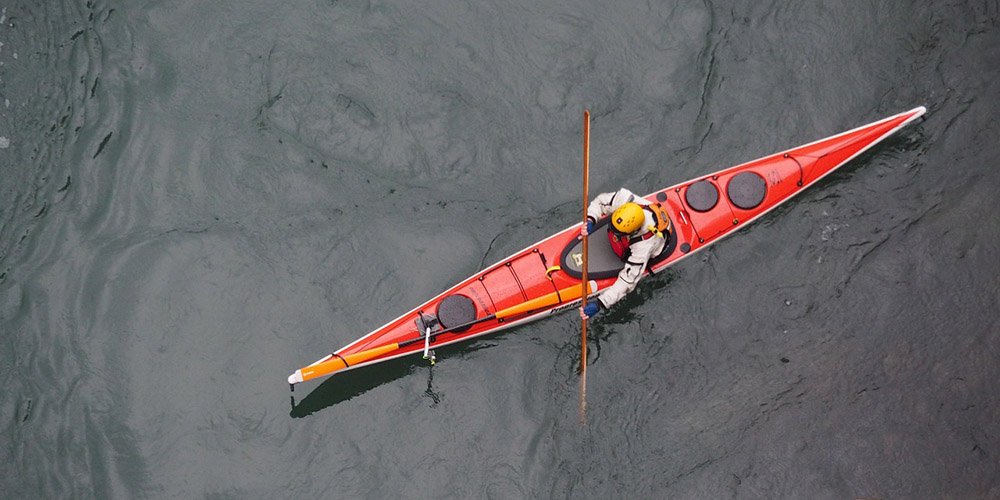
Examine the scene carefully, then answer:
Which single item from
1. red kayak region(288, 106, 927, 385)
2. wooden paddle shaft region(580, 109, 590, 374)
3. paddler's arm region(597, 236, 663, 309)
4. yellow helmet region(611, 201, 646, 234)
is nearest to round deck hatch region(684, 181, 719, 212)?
red kayak region(288, 106, 927, 385)

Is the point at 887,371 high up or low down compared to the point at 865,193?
down

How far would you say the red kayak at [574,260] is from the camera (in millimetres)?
11492

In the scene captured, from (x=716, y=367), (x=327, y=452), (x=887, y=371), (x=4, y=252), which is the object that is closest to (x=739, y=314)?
(x=716, y=367)

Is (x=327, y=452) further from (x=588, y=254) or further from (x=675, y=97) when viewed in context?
(x=675, y=97)

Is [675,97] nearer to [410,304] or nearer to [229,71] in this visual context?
[410,304]

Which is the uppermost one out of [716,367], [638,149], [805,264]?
[638,149]

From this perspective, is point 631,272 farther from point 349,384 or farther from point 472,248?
point 349,384

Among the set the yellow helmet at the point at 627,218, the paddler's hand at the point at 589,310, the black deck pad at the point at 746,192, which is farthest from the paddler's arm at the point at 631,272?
the black deck pad at the point at 746,192

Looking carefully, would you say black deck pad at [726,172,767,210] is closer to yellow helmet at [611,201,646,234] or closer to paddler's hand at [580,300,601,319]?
yellow helmet at [611,201,646,234]

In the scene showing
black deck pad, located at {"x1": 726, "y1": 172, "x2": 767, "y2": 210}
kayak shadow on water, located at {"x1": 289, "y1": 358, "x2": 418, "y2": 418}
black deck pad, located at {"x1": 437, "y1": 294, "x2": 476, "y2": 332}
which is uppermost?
black deck pad, located at {"x1": 726, "y1": 172, "x2": 767, "y2": 210}

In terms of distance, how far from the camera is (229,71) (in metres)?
13.1

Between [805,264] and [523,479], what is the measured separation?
4993mm

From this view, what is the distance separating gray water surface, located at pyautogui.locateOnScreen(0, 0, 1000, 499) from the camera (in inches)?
456

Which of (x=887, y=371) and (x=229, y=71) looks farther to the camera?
(x=229, y=71)
